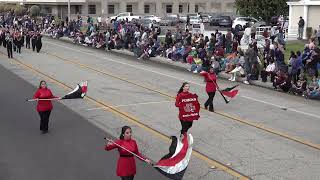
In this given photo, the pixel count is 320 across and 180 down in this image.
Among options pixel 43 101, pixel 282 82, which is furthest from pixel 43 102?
pixel 282 82

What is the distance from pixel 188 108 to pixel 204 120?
111 inches

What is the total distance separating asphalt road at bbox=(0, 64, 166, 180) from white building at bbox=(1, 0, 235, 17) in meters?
68.7

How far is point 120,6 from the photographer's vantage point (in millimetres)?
85938

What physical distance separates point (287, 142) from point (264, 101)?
5.93 metres

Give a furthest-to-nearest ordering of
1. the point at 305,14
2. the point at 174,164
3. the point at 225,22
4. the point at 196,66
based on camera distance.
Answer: the point at 225,22
the point at 305,14
the point at 196,66
the point at 174,164

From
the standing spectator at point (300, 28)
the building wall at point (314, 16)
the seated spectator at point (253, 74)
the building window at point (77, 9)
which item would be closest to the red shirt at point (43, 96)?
the seated spectator at point (253, 74)

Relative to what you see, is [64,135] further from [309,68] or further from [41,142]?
[309,68]

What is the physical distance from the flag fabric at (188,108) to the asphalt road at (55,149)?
192 cm

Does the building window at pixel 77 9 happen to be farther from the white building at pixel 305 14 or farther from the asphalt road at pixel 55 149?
the asphalt road at pixel 55 149

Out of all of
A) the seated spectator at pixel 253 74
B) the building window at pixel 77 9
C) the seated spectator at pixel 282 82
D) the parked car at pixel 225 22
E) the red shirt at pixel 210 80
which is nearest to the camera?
the red shirt at pixel 210 80

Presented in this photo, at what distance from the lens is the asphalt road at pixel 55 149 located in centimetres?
1069

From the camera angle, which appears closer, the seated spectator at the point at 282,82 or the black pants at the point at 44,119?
the black pants at the point at 44,119

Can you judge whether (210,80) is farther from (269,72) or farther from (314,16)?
(314,16)

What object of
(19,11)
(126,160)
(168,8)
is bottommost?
(126,160)
